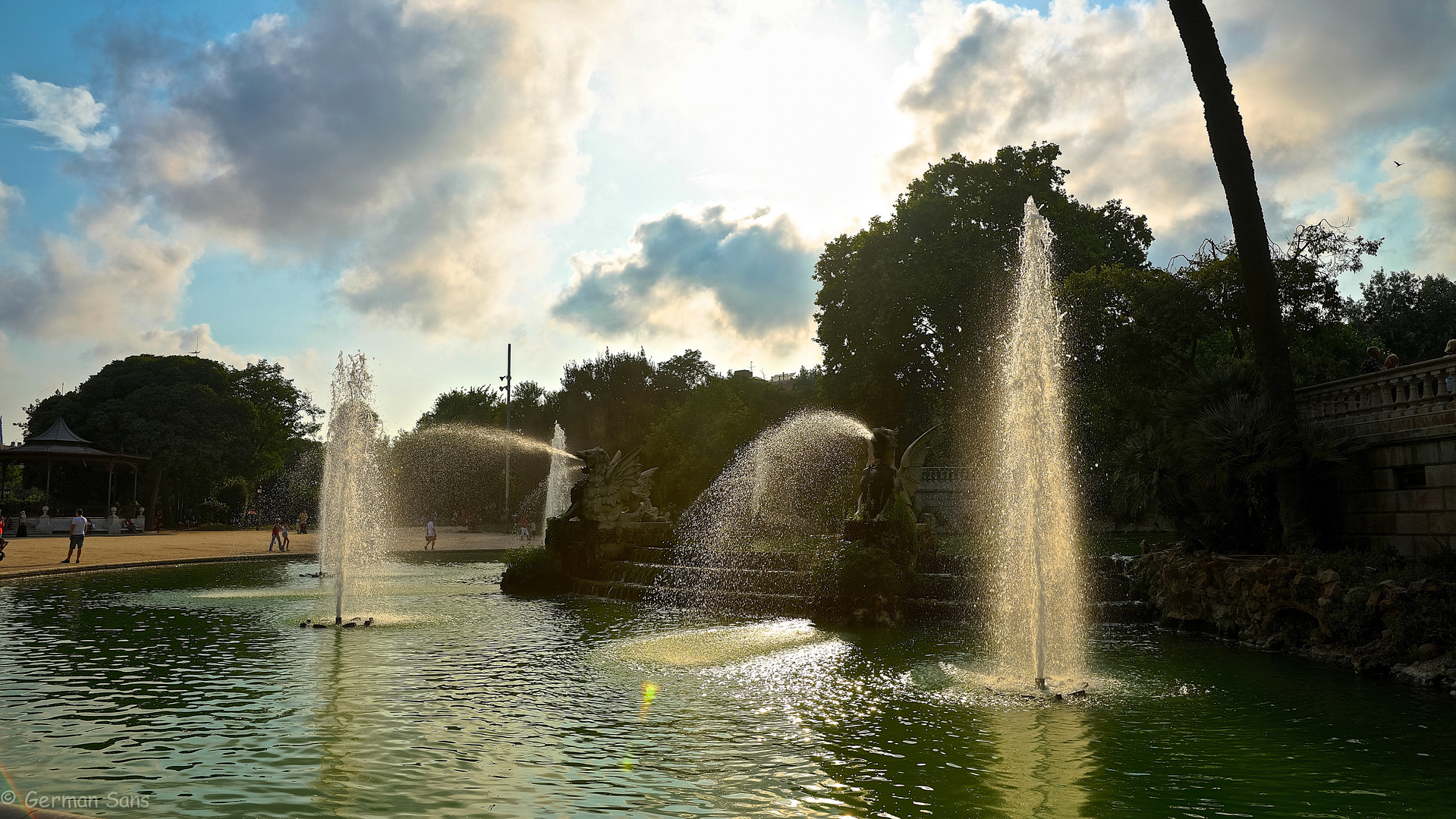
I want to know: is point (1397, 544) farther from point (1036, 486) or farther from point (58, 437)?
point (58, 437)

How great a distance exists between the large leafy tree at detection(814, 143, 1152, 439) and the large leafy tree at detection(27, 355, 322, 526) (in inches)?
1681

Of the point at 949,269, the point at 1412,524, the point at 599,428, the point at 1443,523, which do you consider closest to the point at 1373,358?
the point at 1412,524

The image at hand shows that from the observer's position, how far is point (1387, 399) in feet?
50.6

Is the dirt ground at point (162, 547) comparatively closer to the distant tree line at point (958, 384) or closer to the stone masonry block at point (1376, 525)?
the distant tree line at point (958, 384)

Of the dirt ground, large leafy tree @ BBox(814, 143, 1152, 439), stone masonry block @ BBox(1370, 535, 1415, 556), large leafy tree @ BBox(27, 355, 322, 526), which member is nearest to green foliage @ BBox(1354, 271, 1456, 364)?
large leafy tree @ BBox(814, 143, 1152, 439)

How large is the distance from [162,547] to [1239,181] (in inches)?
1572

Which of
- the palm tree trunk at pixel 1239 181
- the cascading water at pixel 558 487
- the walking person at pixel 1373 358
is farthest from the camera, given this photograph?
the cascading water at pixel 558 487

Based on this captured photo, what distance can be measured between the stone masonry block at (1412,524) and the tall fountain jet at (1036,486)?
607 cm

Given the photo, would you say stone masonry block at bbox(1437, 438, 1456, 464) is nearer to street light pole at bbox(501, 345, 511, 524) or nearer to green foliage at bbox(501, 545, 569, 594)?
green foliage at bbox(501, 545, 569, 594)

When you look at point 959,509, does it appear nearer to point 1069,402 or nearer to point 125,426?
point 1069,402

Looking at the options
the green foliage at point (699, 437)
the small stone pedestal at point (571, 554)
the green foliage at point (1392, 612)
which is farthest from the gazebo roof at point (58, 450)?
the green foliage at point (1392, 612)

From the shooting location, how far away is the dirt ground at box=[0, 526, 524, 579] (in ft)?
88.1

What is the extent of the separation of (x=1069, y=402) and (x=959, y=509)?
9156 millimetres

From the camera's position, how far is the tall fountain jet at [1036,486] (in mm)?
11953
